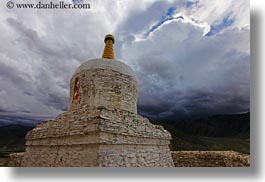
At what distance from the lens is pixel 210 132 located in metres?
5.61

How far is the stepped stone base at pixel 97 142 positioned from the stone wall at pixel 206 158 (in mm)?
1981

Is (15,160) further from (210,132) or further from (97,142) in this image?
(210,132)

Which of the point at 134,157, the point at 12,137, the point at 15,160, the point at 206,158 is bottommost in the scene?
the point at 15,160

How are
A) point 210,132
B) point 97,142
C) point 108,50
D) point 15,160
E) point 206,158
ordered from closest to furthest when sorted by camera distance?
point 97,142
point 210,132
point 108,50
point 15,160
point 206,158

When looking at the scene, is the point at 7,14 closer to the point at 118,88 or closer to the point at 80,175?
the point at 118,88

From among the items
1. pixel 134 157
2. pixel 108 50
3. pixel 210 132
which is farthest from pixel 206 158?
pixel 108 50

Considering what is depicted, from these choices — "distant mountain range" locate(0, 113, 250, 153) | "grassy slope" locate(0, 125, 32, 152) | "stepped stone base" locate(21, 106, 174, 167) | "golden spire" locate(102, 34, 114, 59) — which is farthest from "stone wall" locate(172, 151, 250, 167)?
"grassy slope" locate(0, 125, 32, 152)

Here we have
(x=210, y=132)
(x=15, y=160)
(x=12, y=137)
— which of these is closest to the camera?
(x=12, y=137)

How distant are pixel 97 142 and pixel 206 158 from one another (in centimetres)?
470

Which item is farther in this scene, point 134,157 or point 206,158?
point 206,158

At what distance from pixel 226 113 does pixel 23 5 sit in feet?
16.9

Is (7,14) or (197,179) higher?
(7,14)

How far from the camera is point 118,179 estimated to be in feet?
12.5

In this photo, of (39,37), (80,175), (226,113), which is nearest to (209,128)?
(226,113)
